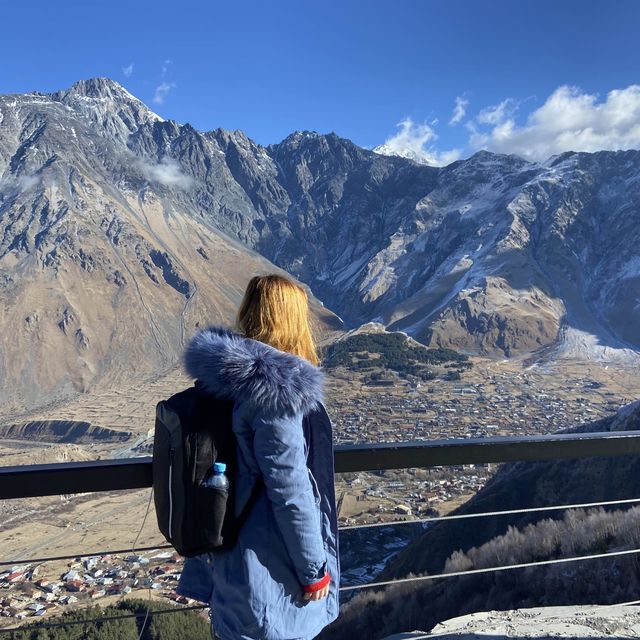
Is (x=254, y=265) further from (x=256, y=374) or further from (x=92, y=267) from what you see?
(x=256, y=374)

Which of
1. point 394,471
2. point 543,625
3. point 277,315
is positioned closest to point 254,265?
point 394,471

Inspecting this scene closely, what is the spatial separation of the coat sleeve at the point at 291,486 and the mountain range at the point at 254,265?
3277 inches

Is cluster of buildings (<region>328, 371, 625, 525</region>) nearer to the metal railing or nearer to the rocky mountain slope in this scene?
the metal railing

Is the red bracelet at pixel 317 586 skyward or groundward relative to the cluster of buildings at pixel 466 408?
skyward

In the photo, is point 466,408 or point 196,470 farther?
point 466,408

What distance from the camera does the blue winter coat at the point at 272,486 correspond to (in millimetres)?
1941

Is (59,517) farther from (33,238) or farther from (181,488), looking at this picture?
(33,238)

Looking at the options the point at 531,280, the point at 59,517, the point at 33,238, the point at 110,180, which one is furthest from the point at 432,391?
the point at 110,180

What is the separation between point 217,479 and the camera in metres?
1.90

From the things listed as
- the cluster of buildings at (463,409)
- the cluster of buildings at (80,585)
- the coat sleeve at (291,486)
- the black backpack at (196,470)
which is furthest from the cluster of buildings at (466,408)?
the black backpack at (196,470)

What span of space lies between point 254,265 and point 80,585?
167 m

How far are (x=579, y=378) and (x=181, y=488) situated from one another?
258 ft

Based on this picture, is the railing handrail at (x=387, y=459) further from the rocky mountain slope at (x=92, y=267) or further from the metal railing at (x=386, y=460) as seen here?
the rocky mountain slope at (x=92, y=267)

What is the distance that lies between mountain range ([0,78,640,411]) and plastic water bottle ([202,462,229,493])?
8325cm
